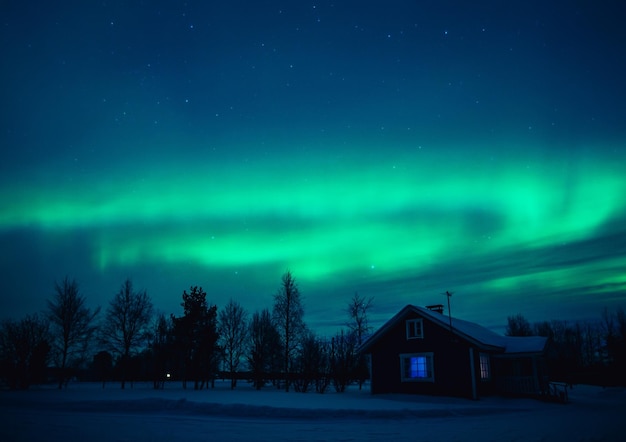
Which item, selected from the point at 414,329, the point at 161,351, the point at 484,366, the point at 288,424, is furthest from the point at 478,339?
the point at 161,351

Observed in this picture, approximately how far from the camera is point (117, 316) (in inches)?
1965

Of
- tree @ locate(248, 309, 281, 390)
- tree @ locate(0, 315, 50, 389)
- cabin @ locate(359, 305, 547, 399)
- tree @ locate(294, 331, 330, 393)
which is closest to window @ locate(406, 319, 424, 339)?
cabin @ locate(359, 305, 547, 399)

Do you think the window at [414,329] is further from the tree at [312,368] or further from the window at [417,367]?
the tree at [312,368]

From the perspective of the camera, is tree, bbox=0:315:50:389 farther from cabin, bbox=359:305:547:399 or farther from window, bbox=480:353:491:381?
window, bbox=480:353:491:381

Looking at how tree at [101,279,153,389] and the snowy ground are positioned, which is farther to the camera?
tree at [101,279,153,389]

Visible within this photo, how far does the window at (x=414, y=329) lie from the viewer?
3023 cm

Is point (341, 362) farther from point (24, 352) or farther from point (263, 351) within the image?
point (24, 352)

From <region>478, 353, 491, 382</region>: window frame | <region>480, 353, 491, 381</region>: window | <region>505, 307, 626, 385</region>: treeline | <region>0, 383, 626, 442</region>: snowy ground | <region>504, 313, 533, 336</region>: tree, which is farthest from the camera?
<region>504, 313, 533, 336</region>: tree

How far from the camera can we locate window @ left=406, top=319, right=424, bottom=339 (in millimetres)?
30234

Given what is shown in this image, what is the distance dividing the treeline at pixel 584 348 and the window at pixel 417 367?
1067 cm

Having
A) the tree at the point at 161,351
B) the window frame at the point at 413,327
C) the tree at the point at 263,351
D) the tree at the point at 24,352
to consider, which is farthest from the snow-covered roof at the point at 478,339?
the tree at the point at 24,352

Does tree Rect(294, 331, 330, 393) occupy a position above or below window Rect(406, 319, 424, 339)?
below

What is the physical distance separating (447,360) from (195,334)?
3090 centimetres

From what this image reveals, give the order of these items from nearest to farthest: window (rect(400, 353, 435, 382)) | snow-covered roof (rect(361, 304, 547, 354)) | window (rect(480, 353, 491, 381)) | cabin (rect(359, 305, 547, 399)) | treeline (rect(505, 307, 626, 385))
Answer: cabin (rect(359, 305, 547, 399)) → snow-covered roof (rect(361, 304, 547, 354)) → window (rect(480, 353, 491, 381)) → window (rect(400, 353, 435, 382)) → treeline (rect(505, 307, 626, 385))
